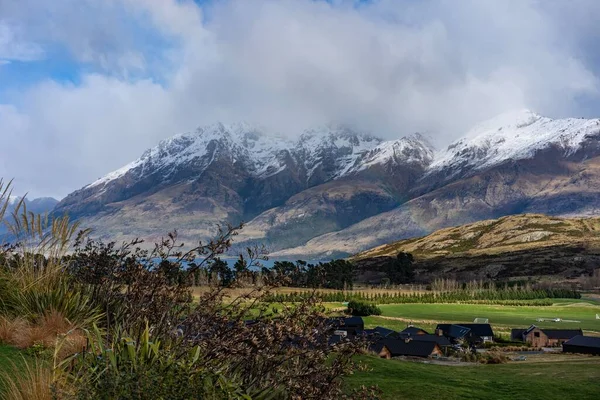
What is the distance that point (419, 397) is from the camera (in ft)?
64.6

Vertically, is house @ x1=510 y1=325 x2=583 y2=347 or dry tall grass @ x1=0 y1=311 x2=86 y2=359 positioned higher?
dry tall grass @ x1=0 y1=311 x2=86 y2=359

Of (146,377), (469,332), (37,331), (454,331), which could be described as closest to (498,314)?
(454,331)

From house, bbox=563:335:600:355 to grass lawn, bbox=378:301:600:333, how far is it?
23.2 metres

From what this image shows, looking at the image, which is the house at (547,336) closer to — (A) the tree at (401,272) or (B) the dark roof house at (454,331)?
(B) the dark roof house at (454,331)

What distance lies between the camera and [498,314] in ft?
333

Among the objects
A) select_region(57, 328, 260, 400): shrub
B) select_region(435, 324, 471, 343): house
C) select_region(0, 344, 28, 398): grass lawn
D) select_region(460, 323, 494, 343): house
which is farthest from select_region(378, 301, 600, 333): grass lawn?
select_region(57, 328, 260, 400): shrub

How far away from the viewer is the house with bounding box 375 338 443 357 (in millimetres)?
50219

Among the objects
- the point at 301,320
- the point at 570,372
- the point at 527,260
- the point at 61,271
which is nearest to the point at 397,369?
the point at 570,372

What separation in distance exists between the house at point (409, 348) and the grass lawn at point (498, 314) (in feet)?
75.6

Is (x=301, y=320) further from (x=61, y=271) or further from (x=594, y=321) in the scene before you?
(x=594, y=321)

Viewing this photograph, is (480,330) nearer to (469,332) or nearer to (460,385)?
(469,332)

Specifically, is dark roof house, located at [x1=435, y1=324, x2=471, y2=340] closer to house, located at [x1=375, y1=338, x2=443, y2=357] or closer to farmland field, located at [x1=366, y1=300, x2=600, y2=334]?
farmland field, located at [x1=366, y1=300, x2=600, y2=334]

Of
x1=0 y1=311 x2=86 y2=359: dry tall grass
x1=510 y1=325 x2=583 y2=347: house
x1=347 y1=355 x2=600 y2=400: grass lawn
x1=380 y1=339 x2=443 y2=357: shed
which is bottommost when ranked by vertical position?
x1=510 y1=325 x2=583 y2=347: house

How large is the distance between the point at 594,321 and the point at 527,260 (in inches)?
4385
